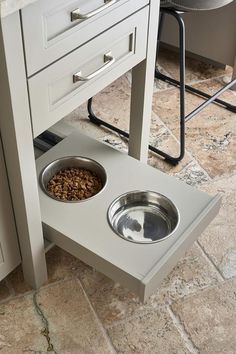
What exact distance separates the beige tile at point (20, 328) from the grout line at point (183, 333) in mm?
332

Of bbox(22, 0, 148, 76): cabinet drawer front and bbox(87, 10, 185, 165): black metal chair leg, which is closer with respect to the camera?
bbox(22, 0, 148, 76): cabinet drawer front

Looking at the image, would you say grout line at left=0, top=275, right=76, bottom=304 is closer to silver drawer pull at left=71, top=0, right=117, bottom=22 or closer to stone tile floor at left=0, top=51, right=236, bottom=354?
stone tile floor at left=0, top=51, right=236, bottom=354

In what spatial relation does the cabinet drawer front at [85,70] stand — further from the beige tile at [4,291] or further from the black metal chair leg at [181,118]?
the beige tile at [4,291]

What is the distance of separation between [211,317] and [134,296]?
0.21 m

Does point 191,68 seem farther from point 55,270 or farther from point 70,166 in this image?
point 55,270

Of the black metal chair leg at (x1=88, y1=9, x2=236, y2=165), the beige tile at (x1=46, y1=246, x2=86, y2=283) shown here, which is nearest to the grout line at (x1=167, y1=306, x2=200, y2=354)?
the beige tile at (x1=46, y1=246, x2=86, y2=283)

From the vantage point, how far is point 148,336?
4.40ft

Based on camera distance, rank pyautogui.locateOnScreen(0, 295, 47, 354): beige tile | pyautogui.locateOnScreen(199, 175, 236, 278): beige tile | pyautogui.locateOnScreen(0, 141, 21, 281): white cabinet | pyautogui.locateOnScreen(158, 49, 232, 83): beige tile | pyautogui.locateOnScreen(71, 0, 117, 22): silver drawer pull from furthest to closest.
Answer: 1. pyautogui.locateOnScreen(158, 49, 232, 83): beige tile
2. pyautogui.locateOnScreen(199, 175, 236, 278): beige tile
3. pyautogui.locateOnScreen(0, 295, 47, 354): beige tile
4. pyautogui.locateOnScreen(0, 141, 21, 281): white cabinet
5. pyautogui.locateOnScreen(71, 0, 117, 22): silver drawer pull

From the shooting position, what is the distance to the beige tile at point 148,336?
1313 mm

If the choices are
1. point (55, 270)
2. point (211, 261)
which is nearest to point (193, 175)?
point (211, 261)

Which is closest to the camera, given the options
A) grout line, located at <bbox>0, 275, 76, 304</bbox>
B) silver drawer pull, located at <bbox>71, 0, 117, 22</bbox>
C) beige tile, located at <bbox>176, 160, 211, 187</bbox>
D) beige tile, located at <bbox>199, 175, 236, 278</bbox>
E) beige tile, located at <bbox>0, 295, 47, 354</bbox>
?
silver drawer pull, located at <bbox>71, 0, 117, 22</bbox>

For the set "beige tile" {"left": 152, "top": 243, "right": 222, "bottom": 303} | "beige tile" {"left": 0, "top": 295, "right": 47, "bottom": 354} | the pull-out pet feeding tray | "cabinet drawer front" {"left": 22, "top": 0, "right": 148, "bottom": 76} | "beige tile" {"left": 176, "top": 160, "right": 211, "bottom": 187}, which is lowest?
"beige tile" {"left": 0, "top": 295, "right": 47, "bottom": 354}

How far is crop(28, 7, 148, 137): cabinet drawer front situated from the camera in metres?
1.10

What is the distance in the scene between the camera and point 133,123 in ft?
5.14
